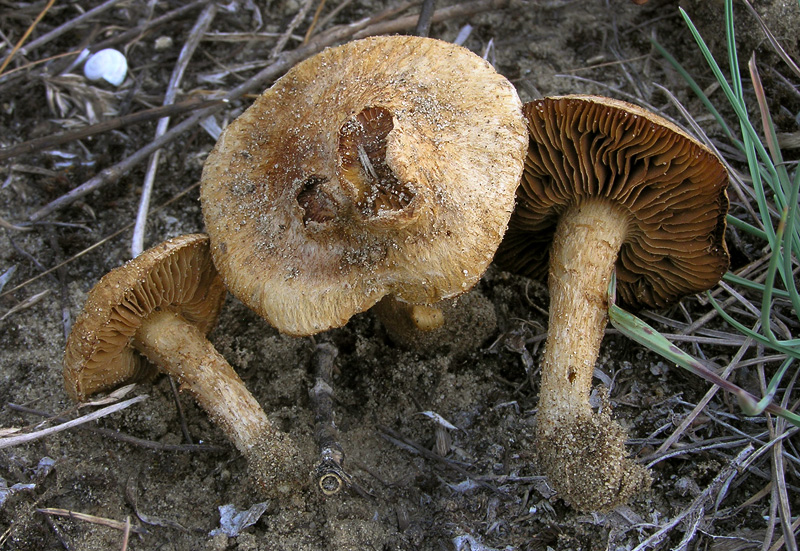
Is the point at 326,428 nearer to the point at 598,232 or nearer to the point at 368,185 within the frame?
the point at 368,185

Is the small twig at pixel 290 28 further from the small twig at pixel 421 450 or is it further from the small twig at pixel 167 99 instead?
the small twig at pixel 421 450

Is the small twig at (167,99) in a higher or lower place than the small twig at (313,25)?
lower

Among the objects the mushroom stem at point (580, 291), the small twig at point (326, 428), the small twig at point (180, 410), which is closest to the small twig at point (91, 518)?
the small twig at point (180, 410)

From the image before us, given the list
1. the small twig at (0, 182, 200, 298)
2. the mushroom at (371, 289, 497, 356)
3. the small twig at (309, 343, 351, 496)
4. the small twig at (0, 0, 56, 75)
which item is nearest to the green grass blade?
the mushroom at (371, 289, 497, 356)

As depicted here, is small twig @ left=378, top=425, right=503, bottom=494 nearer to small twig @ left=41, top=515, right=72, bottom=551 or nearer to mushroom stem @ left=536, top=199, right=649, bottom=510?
mushroom stem @ left=536, top=199, right=649, bottom=510

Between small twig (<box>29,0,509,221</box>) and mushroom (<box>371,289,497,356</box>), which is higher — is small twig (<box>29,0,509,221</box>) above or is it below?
above

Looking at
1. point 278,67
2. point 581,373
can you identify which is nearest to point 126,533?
point 581,373

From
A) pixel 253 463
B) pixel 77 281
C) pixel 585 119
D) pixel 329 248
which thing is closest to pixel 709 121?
pixel 585 119
